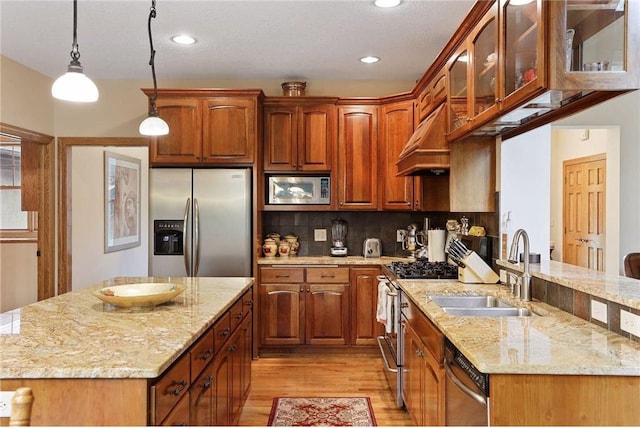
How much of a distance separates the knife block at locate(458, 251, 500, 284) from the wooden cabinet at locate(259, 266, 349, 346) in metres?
1.48

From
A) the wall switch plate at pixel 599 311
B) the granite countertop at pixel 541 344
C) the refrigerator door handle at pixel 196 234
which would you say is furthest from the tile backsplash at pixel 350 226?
the wall switch plate at pixel 599 311

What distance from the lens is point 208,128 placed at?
4.32 meters

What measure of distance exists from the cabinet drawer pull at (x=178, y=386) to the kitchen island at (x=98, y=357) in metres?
0.04

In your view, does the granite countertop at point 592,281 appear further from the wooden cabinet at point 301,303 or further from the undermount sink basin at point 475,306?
the wooden cabinet at point 301,303

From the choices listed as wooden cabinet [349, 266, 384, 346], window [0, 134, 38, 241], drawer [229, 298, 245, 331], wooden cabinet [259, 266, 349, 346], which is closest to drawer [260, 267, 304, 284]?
wooden cabinet [259, 266, 349, 346]

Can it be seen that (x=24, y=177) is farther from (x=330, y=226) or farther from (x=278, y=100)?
(x=330, y=226)

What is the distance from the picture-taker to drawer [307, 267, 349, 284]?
14.3 ft

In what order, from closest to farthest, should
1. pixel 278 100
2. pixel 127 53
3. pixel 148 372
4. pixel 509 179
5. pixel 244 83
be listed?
pixel 148 372 < pixel 509 179 < pixel 127 53 < pixel 278 100 < pixel 244 83

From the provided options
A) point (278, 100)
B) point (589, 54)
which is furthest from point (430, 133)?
point (278, 100)

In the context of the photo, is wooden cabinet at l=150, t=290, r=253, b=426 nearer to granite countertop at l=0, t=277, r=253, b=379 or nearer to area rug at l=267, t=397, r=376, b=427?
granite countertop at l=0, t=277, r=253, b=379

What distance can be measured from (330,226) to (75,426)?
3611mm

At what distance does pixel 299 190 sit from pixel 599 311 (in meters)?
3.06

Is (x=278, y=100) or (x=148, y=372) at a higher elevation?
(x=278, y=100)

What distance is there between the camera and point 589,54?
180 centimetres
